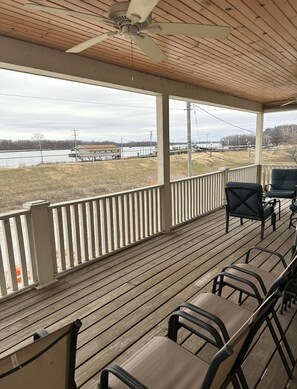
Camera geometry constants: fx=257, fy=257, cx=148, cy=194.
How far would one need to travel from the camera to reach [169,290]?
285 centimetres

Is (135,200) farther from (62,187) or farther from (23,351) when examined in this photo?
(62,187)

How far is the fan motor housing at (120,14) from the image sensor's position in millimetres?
1588

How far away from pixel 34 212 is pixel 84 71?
1.83 m

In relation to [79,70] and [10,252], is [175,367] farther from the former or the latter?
[79,70]

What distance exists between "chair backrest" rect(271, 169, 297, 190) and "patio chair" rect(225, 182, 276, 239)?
1911mm

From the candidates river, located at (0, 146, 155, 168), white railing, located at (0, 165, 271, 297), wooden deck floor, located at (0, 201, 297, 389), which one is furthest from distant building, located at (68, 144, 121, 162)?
wooden deck floor, located at (0, 201, 297, 389)

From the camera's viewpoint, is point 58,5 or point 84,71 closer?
point 58,5

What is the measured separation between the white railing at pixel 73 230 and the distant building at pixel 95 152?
13.2ft

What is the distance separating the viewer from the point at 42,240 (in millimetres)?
2947

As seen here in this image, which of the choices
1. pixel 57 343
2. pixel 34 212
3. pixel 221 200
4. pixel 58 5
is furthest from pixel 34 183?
pixel 57 343

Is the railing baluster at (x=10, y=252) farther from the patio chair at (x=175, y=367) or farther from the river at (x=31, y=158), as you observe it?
the river at (x=31, y=158)

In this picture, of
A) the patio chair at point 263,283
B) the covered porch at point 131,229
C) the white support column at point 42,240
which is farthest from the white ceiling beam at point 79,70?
the patio chair at point 263,283

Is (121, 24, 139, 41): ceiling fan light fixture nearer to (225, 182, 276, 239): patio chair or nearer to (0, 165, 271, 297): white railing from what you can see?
(0, 165, 271, 297): white railing

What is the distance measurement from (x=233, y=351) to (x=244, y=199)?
371cm
